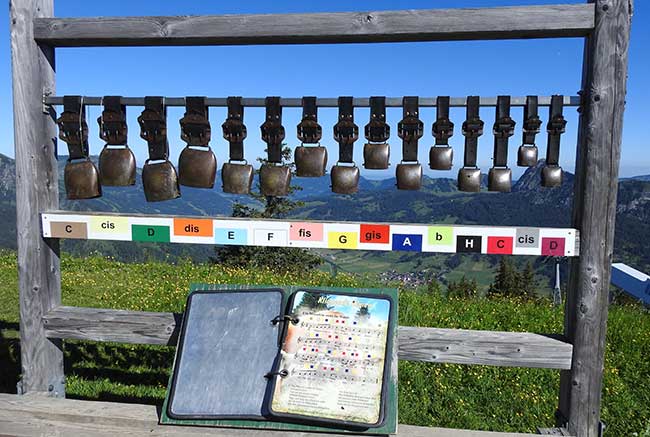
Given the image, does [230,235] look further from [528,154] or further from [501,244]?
[528,154]

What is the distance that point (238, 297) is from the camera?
3.36 meters

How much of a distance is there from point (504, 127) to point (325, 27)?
4.21 feet

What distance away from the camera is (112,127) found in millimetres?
3705

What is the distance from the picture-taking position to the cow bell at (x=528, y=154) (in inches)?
137

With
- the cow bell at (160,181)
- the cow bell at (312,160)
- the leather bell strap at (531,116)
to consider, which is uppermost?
the leather bell strap at (531,116)

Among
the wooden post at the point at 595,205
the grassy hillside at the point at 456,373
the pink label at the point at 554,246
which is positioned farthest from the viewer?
the grassy hillside at the point at 456,373

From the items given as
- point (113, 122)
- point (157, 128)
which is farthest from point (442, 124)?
point (113, 122)

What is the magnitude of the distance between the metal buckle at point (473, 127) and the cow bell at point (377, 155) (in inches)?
19.7

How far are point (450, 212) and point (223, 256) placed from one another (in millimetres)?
162131

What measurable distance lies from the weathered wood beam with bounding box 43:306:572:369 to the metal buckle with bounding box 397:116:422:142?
1.25 meters

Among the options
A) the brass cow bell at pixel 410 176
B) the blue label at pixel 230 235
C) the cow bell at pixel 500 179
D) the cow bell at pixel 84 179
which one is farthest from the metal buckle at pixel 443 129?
the cow bell at pixel 84 179

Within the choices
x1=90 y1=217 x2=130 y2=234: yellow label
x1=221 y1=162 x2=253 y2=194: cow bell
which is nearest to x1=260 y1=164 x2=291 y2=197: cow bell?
x1=221 y1=162 x2=253 y2=194: cow bell

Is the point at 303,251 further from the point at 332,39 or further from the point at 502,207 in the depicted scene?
the point at 502,207

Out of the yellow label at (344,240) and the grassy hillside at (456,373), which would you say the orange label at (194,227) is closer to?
the yellow label at (344,240)
